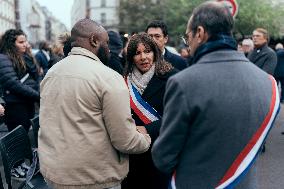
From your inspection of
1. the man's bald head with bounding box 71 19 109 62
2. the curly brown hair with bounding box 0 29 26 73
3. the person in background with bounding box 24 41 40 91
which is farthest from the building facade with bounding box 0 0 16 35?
the man's bald head with bounding box 71 19 109 62

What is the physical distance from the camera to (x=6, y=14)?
66.7 m

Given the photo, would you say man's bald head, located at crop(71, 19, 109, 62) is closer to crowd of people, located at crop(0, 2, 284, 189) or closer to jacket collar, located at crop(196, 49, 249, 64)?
crowd of people, located at crop(0, 2, 284, 189)

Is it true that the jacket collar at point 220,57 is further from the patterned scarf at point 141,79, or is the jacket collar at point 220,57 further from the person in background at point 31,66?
the person in background at point 31,66

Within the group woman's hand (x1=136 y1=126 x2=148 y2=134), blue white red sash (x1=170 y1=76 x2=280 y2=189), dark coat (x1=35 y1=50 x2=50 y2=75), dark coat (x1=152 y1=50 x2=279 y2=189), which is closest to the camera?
dark coat (x1=152 y1=50 x2=279 y2=189)

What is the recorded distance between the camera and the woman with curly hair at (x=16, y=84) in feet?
17.2

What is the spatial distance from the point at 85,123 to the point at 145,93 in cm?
87

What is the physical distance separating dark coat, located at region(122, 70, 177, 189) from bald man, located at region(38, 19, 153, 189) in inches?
25.8

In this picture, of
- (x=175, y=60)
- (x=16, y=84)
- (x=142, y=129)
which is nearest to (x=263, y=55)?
(x=175, y=60)

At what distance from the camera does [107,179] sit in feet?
8.17

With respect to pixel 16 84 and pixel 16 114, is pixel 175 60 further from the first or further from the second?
pixel 16 114

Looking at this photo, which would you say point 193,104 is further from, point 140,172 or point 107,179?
point 140,172

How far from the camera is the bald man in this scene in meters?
2.37

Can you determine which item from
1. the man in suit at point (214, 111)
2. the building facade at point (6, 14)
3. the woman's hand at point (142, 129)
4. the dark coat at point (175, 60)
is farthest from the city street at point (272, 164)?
the building facade at point (6, 14)

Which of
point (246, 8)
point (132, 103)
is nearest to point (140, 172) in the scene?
point (132, 103)
